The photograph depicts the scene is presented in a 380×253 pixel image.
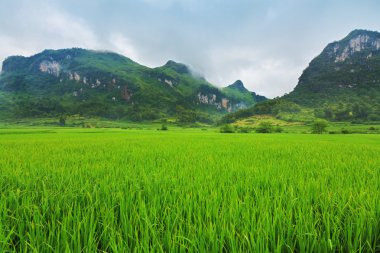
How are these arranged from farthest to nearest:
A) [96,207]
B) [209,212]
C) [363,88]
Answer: [363,88] < [96,207] < [209,212]

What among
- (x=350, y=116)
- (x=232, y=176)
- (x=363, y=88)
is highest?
(x=363, y=88)

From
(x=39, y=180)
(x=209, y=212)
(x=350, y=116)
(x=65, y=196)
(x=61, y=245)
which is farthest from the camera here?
(x=350, y=116)

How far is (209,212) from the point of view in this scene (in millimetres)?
1916

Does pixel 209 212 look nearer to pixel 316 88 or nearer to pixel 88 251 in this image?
pixel 88 251

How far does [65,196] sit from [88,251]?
4.54ft

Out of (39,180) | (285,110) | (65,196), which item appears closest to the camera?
(65,196)

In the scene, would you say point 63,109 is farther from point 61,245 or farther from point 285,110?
point 61,245

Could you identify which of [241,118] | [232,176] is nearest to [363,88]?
[241,118]

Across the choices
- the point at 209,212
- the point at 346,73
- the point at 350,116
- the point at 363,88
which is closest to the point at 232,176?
the point at 209,212

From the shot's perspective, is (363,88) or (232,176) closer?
(232,176)

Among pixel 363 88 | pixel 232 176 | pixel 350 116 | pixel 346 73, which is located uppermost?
pixel 346 73

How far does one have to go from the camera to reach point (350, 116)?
111 meters

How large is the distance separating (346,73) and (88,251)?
245806 millimetres

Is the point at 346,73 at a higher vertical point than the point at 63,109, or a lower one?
higher
